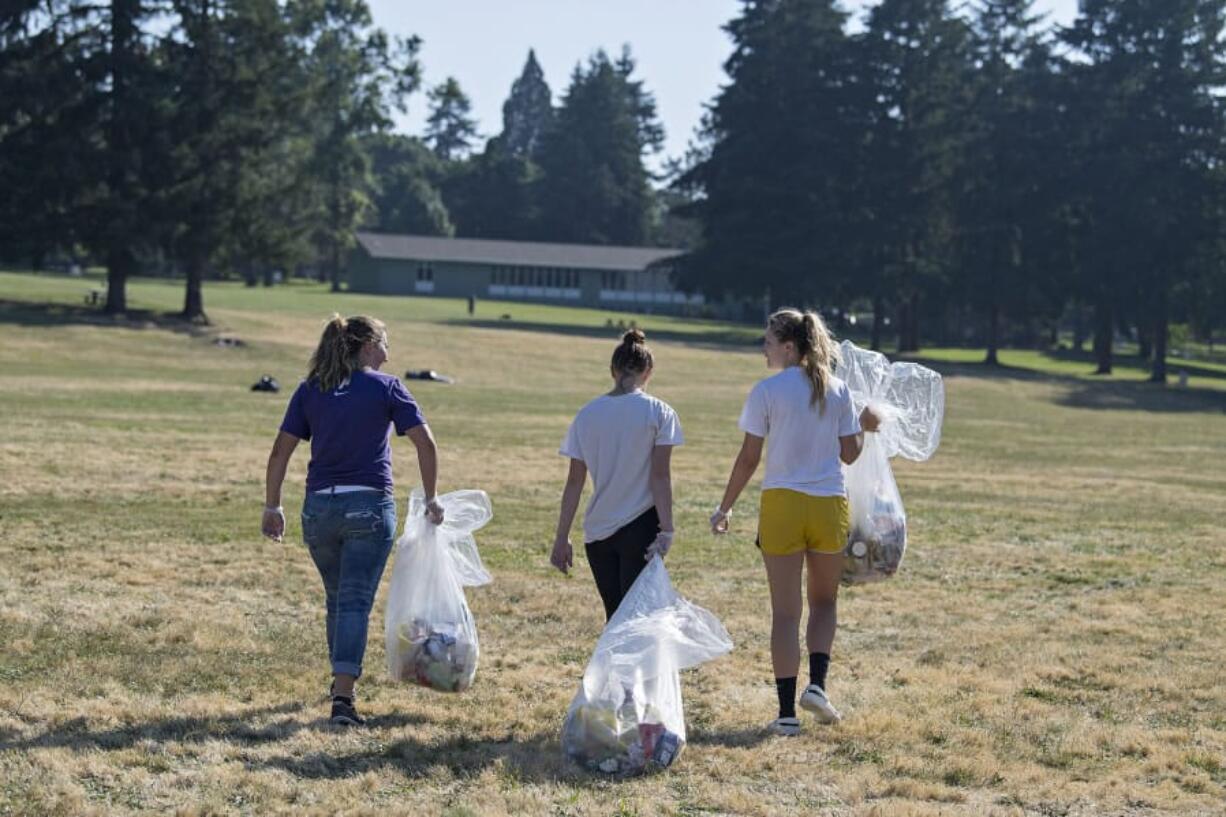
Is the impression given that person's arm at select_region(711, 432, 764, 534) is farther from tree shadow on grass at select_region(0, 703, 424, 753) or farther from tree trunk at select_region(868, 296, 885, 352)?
tree trunk at select_region(868, 296, 885, 352)

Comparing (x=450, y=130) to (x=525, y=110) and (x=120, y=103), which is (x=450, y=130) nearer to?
(x=525, y=110)

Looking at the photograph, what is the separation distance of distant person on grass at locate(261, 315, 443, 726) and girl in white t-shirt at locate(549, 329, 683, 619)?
72 cm

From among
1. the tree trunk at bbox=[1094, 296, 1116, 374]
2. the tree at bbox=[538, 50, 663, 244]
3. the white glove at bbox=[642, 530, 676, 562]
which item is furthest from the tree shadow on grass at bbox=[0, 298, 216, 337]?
the tree at bbox=[538, 50, 663, 244]

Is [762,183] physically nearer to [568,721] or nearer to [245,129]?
Result: [245,129]

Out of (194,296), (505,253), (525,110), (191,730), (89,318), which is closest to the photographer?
(191,730)

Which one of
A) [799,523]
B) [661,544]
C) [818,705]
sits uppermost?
[799,523]

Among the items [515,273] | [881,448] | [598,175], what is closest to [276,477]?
[881,448]

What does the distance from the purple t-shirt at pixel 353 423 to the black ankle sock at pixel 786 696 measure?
2092mm

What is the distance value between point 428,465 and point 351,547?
0.53m

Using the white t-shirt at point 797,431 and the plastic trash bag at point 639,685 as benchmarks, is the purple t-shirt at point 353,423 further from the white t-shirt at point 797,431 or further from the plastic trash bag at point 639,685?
the white t-shirt at point 797,431

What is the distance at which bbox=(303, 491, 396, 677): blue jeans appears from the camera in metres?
6.88

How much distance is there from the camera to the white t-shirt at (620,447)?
6922mm

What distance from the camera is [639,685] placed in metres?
6.31

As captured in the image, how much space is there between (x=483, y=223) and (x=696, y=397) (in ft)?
266
